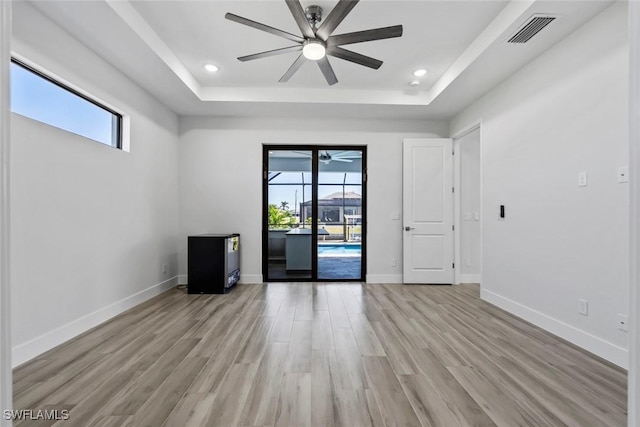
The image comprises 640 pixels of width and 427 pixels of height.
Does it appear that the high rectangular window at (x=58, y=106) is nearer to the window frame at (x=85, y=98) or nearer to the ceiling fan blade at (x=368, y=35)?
the window frame at (x=85, y=98)

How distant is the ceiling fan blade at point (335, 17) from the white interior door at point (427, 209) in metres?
2.71

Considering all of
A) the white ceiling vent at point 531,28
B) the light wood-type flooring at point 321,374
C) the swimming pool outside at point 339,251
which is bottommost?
the light wood-type flooring at point 321,374

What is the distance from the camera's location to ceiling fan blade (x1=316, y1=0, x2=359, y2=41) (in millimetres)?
1994

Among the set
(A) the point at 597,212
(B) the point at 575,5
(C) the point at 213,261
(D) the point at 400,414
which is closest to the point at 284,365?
(D) the point at 400,414

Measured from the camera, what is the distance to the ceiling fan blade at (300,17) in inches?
79.3

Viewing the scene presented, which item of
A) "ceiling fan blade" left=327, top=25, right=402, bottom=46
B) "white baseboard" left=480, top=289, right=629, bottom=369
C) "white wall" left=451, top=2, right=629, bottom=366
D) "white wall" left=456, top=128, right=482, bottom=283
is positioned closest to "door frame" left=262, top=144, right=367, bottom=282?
"white wall" left=456, top=128, right=482, bottom=283

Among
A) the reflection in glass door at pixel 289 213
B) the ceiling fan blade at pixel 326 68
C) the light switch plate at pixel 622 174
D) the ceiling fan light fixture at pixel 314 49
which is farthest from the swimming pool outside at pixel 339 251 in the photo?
the light switch plate at pixel 622 174

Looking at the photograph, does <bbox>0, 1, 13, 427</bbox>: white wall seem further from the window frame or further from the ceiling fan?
the window frame

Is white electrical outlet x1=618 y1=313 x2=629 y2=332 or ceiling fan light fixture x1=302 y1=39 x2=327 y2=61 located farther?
ceiling fan light fixture x1=302 y1=39 x2=327 y2=61

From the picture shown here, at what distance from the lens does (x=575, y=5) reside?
2213 mm

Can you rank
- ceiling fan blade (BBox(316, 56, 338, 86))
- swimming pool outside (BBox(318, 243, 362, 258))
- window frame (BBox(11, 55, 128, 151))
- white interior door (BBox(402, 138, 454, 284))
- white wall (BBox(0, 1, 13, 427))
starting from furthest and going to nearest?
swimming pool outside (BBox(318, 243, 362, 258))
white interior door (BBox(402, 138, 454, 284))
ceiling fan blade (BBox(316, 56, 338, 86))
window frame (BBox(11, 55, 128, 151))
white wall (BBox(0, 1, 13, 427))

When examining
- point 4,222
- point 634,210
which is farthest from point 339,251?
point 4,222

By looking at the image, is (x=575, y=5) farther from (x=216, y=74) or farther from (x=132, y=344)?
(x=132, y=344)

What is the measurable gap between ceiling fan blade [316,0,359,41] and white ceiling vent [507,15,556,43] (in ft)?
4.97
